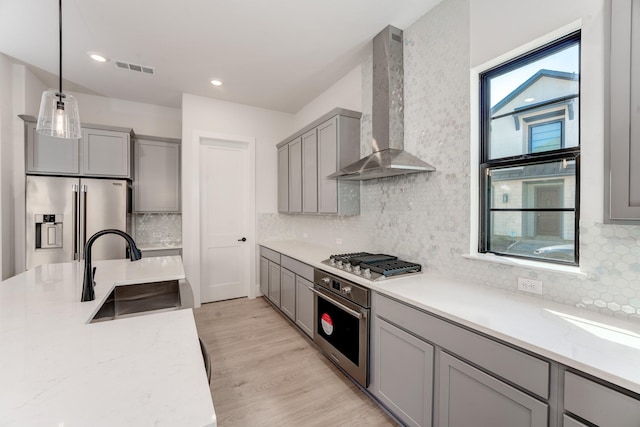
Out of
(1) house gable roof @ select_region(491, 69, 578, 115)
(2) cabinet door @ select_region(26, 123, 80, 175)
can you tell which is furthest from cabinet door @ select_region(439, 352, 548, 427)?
(2) cabinet door @ select_region(26, 123, 80, 175)

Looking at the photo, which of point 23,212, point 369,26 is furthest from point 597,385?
point 23,212

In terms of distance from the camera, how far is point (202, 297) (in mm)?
4012

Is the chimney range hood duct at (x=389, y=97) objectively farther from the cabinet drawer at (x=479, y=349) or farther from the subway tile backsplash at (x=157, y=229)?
the subway tile backsplash at (x=157, y=229)

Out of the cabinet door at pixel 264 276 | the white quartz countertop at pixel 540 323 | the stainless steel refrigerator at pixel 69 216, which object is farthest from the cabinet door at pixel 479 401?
the stainless steel refrigerator at pixel 69 216

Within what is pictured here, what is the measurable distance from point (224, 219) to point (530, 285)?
3755 mm

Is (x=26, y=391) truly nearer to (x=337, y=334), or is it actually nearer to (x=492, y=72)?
(x=337, y=334)

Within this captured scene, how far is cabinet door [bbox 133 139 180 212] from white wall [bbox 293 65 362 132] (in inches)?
81.9

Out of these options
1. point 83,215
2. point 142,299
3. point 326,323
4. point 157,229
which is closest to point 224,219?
point 157,229

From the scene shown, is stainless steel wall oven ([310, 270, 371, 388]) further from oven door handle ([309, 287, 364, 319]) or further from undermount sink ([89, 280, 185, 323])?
undermount sink ([89, 280, 185, 323])

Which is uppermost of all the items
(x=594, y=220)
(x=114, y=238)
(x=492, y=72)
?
(x=492, y=72)

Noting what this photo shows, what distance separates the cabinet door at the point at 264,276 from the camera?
3.95m

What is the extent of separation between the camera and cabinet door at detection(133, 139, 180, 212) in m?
3.91

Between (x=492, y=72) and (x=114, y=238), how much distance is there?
4.38m

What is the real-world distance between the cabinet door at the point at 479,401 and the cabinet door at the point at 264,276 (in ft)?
9.38
